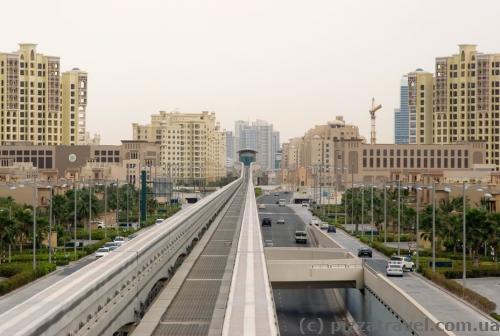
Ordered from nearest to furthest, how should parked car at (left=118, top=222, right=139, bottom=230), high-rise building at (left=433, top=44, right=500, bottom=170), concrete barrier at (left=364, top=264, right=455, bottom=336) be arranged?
concrete barrier at (left=364, top=264, right=455, bottom=336)
parked car at (left=118, top=222, right=139, bottom=230)
high-rise building at (left=433, top=44, right=500, bottom=170)

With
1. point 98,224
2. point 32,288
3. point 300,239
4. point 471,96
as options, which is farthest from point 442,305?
point 471,96

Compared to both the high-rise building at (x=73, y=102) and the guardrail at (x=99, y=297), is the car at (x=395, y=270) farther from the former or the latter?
the high-rise building at (x=73, y=102)

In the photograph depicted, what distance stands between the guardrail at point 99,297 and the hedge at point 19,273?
28.9 ft

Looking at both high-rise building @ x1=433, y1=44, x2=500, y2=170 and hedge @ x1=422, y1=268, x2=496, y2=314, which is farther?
high-rise building @ x1=433, y1=44, x2=500, y2=170

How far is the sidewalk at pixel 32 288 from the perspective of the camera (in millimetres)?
35734

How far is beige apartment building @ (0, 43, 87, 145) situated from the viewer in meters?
182

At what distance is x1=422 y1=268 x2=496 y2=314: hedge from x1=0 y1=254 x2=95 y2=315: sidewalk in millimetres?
21455

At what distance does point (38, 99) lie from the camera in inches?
7343

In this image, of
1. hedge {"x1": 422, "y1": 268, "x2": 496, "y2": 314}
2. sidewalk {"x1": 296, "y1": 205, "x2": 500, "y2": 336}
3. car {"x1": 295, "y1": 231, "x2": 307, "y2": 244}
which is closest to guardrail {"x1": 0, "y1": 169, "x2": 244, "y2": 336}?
sidewalk {"x1": 296, "y1": 205, "x2": 500, "y2": 336}

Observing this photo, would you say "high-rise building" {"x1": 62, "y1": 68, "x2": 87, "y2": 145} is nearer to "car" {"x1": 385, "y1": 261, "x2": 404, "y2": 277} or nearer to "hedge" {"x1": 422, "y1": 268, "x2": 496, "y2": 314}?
"car" {"x1": 385, "y1": 261, "x2": 404, "y2": 277}

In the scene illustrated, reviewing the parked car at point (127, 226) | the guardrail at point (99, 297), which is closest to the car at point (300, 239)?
the parked car at point (127, 226)

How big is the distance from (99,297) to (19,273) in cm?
2513

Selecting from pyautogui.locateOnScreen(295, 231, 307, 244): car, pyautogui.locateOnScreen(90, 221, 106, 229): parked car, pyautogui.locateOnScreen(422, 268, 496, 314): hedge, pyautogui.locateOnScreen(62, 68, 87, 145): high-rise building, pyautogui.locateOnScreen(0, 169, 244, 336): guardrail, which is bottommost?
pyautogui.locateOnScreen(295, 231, 307, 244): car

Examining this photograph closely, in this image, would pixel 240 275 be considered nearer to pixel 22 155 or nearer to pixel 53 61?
pixel 22 155
